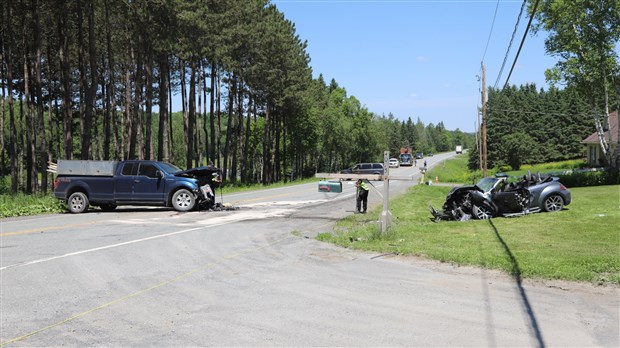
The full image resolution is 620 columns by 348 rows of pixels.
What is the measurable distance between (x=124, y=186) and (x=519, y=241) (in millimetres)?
13931

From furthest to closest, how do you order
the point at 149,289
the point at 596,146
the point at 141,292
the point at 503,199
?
the point at 596,146, the point at 503,199, the point at 149,289, the point at 141,292

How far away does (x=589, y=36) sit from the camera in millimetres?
34656

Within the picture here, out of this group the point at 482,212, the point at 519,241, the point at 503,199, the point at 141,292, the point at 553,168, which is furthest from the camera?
the point at 553,168

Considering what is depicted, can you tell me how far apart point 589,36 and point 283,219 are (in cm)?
2948

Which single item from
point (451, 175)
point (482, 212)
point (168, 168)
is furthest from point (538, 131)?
point (168, 168)

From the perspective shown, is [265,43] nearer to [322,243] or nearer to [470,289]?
[322,243]

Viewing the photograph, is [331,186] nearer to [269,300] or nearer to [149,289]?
[149,289]

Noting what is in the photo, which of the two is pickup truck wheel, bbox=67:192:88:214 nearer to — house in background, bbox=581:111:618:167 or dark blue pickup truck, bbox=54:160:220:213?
dark blue pickup truck, bbox=54:160:220:213

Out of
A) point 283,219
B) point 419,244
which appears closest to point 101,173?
point 283,219

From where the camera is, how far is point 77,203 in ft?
61.4

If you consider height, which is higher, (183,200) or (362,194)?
(362,194)

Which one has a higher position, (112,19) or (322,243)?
(112,19)

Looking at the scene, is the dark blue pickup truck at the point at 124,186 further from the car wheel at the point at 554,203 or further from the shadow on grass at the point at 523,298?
the car wheel at the point at 554,203

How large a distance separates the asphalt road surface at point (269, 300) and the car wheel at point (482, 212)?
24.0 ft
